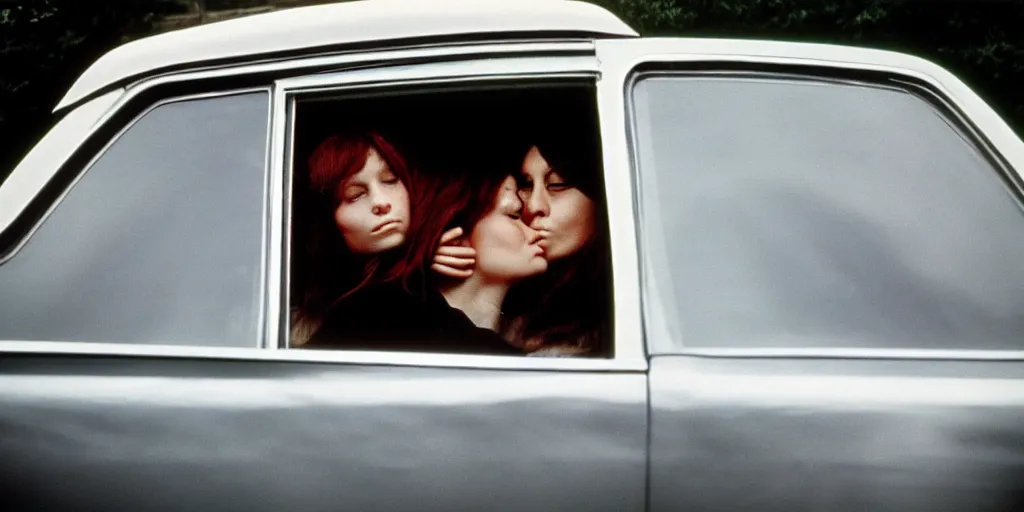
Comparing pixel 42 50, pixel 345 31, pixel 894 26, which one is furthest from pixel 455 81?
pixel 42 50

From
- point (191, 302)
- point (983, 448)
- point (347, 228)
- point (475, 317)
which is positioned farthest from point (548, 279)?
point (983, 448)

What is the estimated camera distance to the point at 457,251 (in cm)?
214

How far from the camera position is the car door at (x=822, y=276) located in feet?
5.20

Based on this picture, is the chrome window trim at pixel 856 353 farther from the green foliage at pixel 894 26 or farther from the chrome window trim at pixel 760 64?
the green foliage at pixel 894 26

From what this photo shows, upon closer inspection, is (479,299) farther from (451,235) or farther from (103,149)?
(103,149)

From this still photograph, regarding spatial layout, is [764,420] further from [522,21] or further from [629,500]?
[522,21]

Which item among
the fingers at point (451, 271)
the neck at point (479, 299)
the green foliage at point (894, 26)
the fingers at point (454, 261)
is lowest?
the neck at point (479, 299)

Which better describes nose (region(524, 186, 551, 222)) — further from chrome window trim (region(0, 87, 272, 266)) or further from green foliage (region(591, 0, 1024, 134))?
green foliage (region(591, 0, 1024, 134))

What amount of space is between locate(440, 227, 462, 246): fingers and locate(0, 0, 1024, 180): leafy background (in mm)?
2205

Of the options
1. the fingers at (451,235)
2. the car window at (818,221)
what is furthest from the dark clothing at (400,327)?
the car window at (818,221)

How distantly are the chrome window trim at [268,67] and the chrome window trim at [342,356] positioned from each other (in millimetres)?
352

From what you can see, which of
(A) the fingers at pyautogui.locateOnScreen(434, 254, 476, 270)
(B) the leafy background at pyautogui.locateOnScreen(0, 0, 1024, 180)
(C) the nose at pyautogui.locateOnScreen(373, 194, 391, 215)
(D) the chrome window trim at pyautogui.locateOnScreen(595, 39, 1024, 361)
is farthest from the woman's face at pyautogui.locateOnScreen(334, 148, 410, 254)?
(B) the leafy background at pyautogui.locateOnScreen(0, 0, 1024, 180)

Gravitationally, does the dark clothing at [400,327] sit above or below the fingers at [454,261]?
below

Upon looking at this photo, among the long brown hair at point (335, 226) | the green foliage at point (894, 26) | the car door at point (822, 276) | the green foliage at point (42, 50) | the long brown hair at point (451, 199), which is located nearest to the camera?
the car door at point (822, 276)
